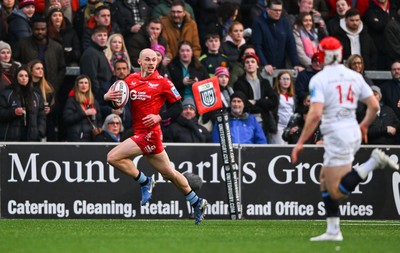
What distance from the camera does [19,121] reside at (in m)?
21.3

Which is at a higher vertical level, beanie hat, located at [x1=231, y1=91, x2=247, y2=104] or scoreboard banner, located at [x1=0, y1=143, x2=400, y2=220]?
beanie hat, located at [x1=231, y1=91, x2=247, y2=104]

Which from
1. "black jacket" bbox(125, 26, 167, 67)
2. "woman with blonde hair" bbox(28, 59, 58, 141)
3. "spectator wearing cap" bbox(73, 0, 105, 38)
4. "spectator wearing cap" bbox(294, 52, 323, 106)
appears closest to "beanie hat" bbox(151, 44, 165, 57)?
"black jacket" bbox(125, 26, 167, 67)

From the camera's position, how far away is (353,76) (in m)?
14.1

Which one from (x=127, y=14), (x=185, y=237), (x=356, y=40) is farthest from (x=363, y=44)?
(x=185, y=237)

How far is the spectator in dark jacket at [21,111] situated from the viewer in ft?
69.1

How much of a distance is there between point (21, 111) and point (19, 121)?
17.3 inches

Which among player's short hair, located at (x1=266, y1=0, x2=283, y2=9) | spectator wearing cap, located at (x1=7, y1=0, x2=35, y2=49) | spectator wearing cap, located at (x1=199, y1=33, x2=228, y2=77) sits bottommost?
spectator wearing cap, located at (x1=199, y1=33, x2=228, y2=77)

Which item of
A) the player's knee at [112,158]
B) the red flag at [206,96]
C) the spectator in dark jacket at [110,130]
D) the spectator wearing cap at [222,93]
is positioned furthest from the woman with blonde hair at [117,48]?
the player's knee at [112,158]

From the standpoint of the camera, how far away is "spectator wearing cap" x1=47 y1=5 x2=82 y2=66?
73.3ft

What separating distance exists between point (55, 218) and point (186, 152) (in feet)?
8.57

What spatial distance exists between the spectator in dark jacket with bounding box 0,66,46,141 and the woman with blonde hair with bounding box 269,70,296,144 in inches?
182

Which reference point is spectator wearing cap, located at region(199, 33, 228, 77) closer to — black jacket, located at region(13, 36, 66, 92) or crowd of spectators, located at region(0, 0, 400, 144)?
crowd of spectators, located at region(0, 0, 400, 144)

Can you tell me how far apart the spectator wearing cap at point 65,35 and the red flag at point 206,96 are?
3.38m

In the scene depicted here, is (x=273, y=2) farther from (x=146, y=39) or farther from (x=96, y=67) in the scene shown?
(x=96, y=67)
